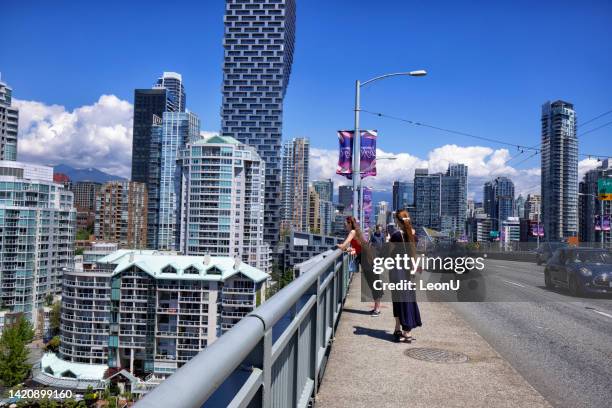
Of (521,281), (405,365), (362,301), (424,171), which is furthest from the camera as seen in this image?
(424,171)

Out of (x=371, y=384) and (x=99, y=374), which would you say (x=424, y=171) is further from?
(x=371, y=384)

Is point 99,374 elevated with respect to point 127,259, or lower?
lower

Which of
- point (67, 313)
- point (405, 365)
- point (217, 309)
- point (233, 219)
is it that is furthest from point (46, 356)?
point (405, 365)

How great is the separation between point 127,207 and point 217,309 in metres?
108

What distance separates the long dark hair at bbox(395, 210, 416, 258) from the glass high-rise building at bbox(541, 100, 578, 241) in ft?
252

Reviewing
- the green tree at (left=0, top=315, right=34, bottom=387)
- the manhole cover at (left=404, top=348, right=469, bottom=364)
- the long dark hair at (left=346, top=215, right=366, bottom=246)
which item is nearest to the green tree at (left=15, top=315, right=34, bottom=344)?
the green tree at (left=0, top=315, right=34, bottom=387)

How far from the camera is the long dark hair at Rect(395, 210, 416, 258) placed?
8.20m

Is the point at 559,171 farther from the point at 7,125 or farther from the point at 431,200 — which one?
the point at 7,125

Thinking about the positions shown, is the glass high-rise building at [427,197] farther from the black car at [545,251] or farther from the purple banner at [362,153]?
the purple banner at [362,153]

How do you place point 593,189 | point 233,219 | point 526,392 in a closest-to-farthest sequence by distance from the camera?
point 526,392 → point 593,189 → point 233,219

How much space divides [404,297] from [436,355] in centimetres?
95

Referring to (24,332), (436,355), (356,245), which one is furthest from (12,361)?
(436,355)

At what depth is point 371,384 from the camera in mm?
5957

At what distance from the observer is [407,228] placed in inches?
327
